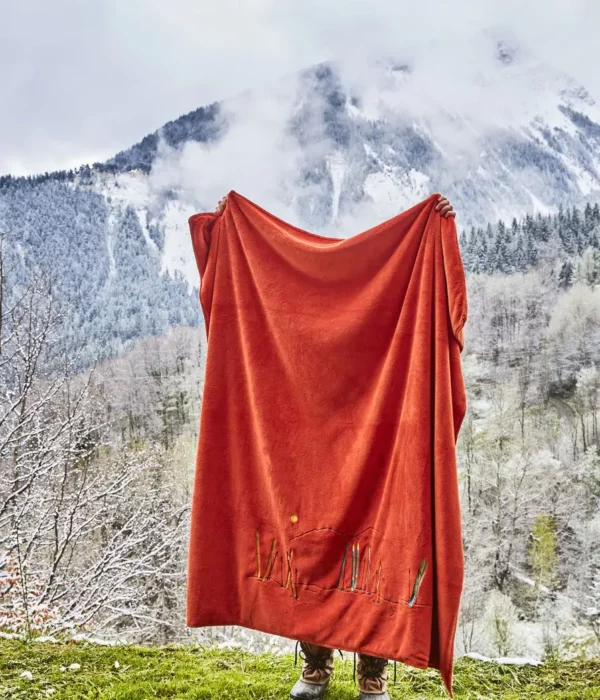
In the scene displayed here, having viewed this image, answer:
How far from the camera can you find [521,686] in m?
3.06

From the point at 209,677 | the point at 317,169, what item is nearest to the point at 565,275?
the point at 209,677

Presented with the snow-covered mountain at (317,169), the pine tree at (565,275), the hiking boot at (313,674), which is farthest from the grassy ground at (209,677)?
the snow-covered mountain at (317,169)

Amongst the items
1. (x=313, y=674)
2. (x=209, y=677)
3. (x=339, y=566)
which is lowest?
(x=209, y=677)

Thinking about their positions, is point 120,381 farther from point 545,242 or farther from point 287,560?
point 287,560

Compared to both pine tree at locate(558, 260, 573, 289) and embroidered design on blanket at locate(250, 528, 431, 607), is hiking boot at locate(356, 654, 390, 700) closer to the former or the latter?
embroidered design on blanket at locate(250, 528, 431, 607)

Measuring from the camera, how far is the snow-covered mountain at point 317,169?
93.9 m

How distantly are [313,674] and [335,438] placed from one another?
3.59 ft

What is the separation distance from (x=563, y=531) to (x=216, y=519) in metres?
37.8

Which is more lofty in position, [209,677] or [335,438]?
[335,438]

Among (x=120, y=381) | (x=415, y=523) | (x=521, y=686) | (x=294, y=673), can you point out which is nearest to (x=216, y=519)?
(x=415, y=523)

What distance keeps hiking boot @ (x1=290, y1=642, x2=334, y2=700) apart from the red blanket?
0.36 meters

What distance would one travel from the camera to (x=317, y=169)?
166 m

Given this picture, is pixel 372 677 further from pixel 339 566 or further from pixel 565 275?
pixel 565 275

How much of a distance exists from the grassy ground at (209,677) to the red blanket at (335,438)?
2.30ft
